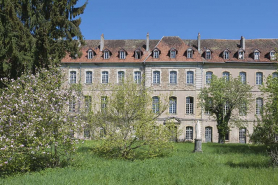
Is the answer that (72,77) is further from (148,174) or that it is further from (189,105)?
(148,174)

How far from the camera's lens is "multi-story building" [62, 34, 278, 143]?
31.5 metres

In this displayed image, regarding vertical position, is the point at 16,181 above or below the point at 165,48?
below

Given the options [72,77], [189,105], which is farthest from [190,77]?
[72,77]

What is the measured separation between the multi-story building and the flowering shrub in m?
19.2

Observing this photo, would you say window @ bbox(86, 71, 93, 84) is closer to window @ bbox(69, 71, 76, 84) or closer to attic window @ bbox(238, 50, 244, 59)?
window @ bbox(69, 71, 76, 84)

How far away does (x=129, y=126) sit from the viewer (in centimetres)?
1506

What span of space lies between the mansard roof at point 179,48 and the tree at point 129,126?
16.9 m

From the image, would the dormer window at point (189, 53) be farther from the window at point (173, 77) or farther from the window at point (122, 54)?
the window at point (122, 54)

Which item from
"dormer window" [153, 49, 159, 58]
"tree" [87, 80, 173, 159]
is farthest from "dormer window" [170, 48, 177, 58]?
"tree" [87, 80, 173, 159]

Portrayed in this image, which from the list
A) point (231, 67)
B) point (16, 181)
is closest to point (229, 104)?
point (231, 67)

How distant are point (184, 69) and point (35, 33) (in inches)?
691

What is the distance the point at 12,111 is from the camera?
1105 centimetres

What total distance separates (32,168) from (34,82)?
138 inches

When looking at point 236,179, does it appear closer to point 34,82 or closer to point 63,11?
point 34,82
